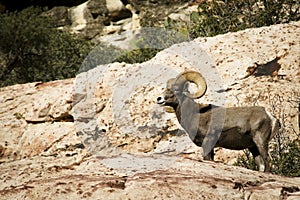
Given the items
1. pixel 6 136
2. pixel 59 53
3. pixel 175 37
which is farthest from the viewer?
pixel 59 53

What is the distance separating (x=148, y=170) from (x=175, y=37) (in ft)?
58.4

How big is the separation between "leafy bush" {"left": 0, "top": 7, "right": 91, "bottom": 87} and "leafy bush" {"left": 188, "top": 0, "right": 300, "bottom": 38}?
727cm

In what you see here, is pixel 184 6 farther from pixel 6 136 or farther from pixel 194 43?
pixel 6 136

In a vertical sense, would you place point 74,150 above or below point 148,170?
below

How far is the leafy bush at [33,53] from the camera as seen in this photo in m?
29.3

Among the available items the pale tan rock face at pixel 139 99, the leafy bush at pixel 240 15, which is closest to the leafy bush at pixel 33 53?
the leafy bush at pixel 240 15

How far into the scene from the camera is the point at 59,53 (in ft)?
98.8

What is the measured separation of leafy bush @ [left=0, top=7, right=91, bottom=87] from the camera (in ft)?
96.1

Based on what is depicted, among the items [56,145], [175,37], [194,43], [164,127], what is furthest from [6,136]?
[175,37]

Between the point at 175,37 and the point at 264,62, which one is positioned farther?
the point at 175,37

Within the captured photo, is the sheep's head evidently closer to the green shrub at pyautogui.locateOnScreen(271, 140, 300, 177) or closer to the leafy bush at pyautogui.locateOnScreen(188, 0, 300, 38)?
the green shrub at pyautogui.locateOnScreen(271, 140, 300, 177)

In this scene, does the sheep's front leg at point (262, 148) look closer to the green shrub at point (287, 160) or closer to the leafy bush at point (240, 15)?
the green shrub at point (287, 160)

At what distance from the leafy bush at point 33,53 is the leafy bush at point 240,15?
727cm

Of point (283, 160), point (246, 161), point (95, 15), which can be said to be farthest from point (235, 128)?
point (95, 15)
